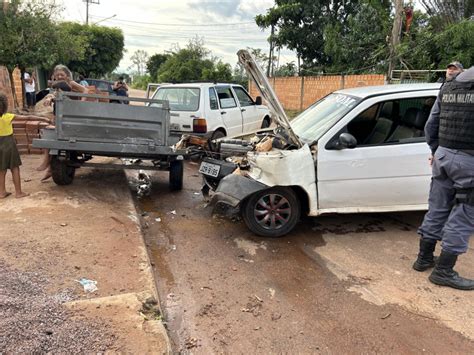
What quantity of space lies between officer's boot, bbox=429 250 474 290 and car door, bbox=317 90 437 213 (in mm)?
1110

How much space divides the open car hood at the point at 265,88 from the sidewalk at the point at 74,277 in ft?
6.87

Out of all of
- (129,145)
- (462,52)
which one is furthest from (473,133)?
(462,52)

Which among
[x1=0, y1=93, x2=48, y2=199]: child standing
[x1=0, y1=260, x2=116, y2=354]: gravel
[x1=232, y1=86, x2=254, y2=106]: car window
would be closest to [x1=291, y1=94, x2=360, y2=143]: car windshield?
[x1=0, y1=260, x2=116, y2=354]: gravel

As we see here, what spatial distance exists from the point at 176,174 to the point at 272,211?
228cm

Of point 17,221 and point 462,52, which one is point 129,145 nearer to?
point 17,221

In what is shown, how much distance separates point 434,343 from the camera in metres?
2.84

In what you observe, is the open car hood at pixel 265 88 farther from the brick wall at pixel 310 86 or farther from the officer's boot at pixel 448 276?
the brick wall at pixel 310 86

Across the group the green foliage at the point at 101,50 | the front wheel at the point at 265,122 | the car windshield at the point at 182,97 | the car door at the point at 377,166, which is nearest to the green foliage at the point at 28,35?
the car windshield at the point at 182,97

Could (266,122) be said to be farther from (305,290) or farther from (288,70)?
(288,70)

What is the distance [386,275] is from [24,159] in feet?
22.8

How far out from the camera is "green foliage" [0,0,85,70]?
9.25 m

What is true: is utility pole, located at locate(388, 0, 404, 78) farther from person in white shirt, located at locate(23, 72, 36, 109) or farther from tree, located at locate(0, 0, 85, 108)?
person in white shirt, located at locate(23, 72, 36, 109)

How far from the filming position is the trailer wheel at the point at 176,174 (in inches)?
244

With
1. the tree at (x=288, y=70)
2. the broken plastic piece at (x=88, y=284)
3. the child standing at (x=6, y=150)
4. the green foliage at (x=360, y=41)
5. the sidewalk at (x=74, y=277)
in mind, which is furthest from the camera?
the tree at (x=288, y=70)
